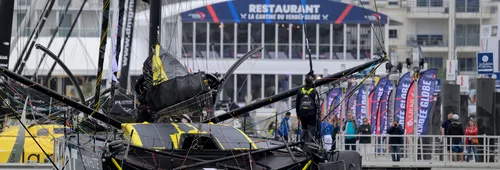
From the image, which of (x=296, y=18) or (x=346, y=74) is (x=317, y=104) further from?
(x=296, y=18)

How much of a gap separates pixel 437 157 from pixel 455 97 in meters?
9.18

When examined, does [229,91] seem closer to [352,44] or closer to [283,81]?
[283,81]

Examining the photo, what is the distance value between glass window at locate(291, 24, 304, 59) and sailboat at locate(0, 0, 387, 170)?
45647mm

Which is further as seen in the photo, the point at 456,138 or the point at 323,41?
the point at 323,41

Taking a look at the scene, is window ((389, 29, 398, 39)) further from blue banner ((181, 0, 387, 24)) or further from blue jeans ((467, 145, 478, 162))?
blue jeans ((467, 145, 478, 162))

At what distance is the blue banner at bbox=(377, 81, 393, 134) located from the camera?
37.2m

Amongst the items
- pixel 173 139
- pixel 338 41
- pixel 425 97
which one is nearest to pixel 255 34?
pixel 338 41

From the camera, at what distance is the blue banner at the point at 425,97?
3372 centimetres

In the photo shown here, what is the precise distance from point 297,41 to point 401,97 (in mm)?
31774

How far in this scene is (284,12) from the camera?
67750 mm

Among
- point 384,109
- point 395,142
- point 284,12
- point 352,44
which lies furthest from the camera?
point 352,44

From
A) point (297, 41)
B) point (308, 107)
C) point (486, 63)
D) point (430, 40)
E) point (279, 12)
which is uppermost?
point (279, 12)

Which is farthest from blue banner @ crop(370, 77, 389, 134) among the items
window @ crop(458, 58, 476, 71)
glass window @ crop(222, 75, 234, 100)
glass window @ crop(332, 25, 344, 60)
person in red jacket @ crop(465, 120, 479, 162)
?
window @ crop(458, 58, 476, 71)

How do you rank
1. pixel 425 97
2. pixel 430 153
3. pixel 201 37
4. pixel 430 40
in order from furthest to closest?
1. pixel 430 40
2. pixel 201 37
3. pixel 425 97
4. pixel 430 153
